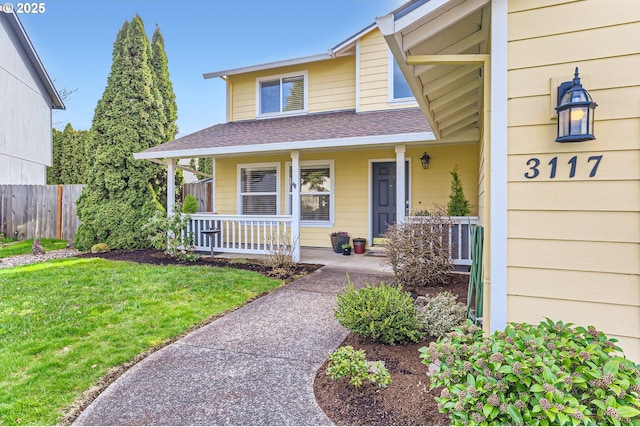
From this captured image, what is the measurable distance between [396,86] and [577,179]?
7106 mm

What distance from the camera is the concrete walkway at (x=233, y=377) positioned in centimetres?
225

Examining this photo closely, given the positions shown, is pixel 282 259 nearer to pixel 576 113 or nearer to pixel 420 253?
pixel 420 253

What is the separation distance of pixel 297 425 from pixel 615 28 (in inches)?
120

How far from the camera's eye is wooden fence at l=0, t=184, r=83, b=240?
1086 cm

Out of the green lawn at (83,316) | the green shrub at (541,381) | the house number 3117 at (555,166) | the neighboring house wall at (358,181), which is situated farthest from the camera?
the neighboring house wall at (358,181)

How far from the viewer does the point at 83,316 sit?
4.09 meters

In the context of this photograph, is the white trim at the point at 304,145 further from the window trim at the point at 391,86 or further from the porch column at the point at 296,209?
the window trim at the point at 391,86

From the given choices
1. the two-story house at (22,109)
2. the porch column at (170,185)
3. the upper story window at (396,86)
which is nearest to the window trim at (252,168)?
the porch column at (170,185)

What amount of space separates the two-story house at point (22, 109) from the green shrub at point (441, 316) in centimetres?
1525

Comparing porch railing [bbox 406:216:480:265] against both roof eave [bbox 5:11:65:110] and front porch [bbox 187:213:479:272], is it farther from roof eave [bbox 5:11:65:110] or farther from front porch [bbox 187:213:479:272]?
A: roof eave [bbox 5:11:65:110]

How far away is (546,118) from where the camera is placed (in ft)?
7.27

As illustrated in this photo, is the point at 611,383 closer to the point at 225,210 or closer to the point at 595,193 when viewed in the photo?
the point at 595,193

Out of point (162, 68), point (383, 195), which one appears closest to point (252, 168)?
point (383, 195)

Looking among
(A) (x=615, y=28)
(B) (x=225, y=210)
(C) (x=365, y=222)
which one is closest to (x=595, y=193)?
(A) (x=615, y=28)
